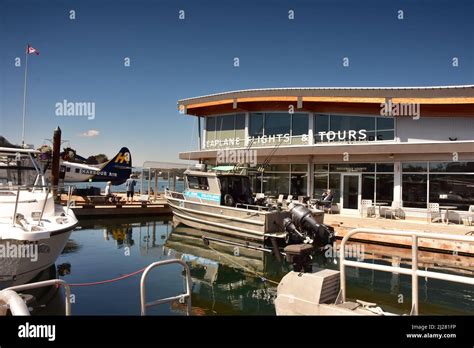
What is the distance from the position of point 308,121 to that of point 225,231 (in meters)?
8.97

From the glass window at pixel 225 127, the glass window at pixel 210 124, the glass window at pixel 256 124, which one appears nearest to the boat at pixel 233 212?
the glass window at pixel 225 127

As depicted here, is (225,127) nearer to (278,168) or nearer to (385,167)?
(278,168)

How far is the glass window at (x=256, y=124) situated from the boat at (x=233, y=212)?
6.65 meters

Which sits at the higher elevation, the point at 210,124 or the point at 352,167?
the point at 210,124

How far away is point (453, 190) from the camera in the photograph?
1534cm

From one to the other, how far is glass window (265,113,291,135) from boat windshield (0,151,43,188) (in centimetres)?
1427

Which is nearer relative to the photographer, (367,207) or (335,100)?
(367,207)

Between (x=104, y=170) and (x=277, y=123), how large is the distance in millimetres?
16214

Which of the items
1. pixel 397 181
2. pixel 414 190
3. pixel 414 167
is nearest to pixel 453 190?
pixel 414 190

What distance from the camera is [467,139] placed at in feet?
52.3

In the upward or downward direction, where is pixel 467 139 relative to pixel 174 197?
upward
